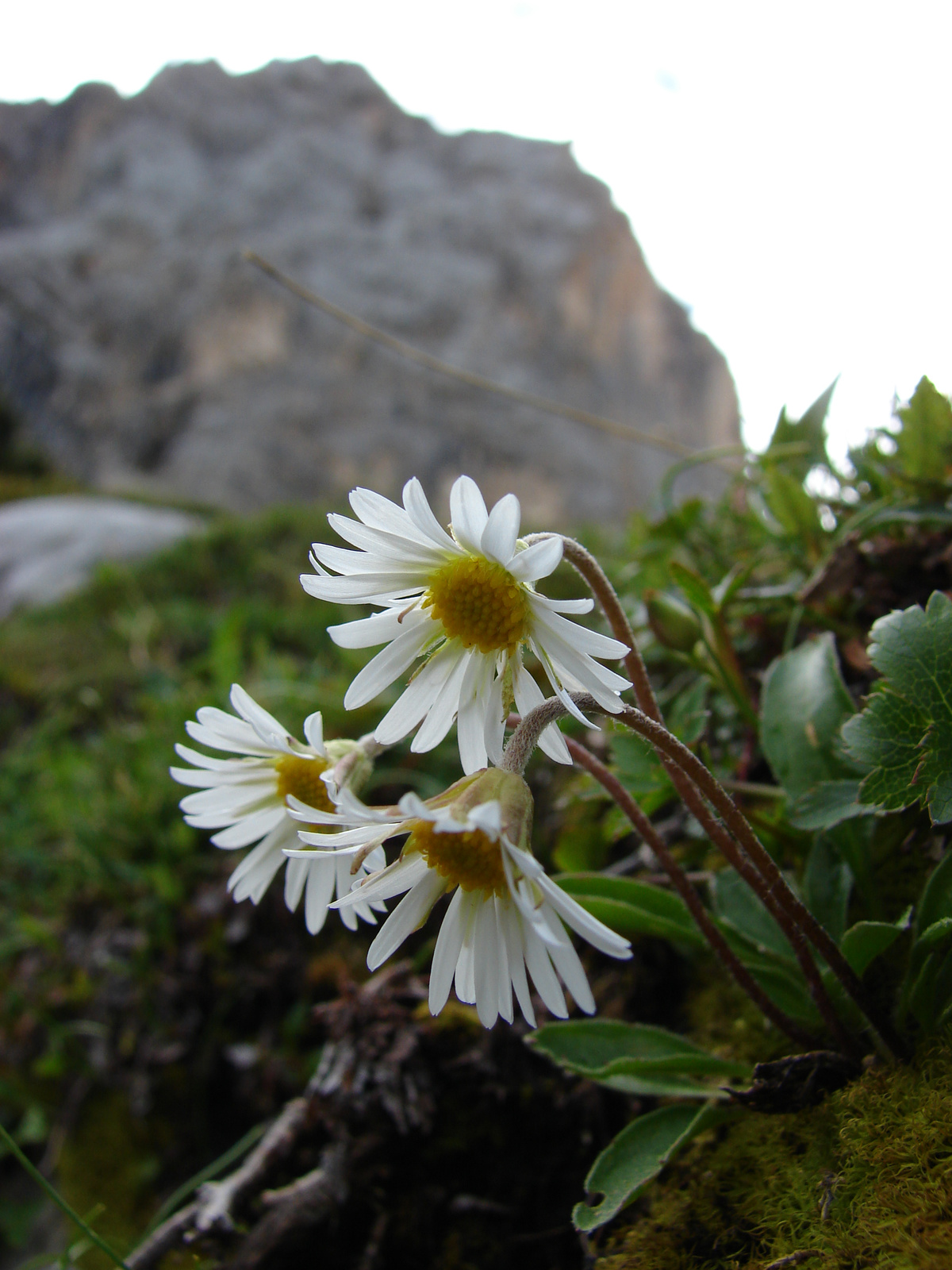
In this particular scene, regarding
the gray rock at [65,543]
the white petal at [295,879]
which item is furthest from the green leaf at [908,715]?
the gray rock at [65,543]

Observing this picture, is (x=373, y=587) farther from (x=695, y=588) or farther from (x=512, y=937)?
(x=695, y=588)

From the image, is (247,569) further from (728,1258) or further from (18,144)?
(18,144)

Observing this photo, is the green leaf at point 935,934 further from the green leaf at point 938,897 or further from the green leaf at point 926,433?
the green leaf at point 926,433

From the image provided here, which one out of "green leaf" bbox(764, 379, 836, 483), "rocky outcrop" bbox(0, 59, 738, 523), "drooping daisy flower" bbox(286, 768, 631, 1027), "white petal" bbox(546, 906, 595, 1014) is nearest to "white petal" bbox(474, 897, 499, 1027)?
"drooping daisy flower" bbox(286, 768, 631, 1027)

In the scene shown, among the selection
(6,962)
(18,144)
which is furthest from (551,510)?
(18,144)

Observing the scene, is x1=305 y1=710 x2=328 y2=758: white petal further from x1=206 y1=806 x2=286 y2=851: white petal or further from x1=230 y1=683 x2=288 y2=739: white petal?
x1=206 y1=806 x2=286 y2=851: white petal

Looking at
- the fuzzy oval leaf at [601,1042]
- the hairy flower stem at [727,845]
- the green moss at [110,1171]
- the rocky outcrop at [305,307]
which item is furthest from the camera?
the rocky outcrop at [305,307]
